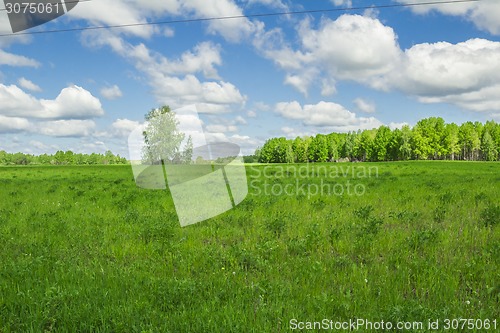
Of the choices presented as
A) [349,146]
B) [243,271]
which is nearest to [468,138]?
[349,146]

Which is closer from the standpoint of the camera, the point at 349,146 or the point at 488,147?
the point at 488,147

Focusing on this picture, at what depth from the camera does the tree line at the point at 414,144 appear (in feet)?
361

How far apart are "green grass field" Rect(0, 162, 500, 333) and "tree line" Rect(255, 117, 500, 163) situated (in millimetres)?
108897

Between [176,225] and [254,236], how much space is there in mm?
2781

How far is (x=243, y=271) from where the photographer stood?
Answer: 20.9ft

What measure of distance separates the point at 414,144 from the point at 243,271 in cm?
11479

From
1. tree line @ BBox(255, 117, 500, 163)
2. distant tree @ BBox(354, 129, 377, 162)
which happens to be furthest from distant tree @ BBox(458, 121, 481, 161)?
distant tree @ BBox(354, 129, 377, 162)

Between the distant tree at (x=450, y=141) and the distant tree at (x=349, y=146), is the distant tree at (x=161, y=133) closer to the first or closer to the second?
the distant tree at (x=450, y=141)

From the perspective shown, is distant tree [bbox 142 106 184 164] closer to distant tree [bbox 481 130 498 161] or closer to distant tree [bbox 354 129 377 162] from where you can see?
distant tree [bbox 354 129 377 162]

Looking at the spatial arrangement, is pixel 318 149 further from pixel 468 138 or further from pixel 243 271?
pixel 243 271

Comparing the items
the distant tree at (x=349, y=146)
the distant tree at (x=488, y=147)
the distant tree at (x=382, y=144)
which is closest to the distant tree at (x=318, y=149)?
the distant tree at (x=349, y=146)

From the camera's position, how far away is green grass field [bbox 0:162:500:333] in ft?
15.0

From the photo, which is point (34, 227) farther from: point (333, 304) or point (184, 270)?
point (333, 304)

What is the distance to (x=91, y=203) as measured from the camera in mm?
15008
